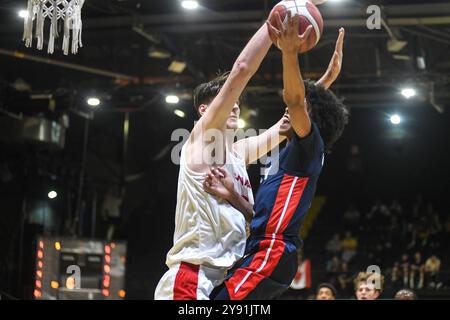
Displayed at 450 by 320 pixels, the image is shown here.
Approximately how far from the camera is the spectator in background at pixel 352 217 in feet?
61.1

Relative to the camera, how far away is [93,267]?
12031 mm

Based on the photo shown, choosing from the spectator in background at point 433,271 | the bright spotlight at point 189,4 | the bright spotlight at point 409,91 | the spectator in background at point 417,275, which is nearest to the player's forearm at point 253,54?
the bright spotlight at point 189,4

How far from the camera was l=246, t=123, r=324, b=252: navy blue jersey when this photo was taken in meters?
3.69

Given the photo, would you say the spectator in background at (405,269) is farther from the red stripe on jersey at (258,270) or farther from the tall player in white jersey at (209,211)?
the red stripe on jersey at (258,270)

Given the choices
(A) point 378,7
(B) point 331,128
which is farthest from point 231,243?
(A) point 378,7

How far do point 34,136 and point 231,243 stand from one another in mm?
11004

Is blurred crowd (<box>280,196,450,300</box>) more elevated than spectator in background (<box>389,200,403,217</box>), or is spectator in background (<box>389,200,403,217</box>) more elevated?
spectator in background (<box>389,200,403,217</box>)

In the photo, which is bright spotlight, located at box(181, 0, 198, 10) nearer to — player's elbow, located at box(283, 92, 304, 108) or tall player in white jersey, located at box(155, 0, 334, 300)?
tall player in white jersey, located at box(155, 0, 334, 300)

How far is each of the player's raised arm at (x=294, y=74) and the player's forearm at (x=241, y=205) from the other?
1.63 feet

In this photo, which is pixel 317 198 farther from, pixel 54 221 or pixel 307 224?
pixel 54 221

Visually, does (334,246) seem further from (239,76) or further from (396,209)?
(239,76)

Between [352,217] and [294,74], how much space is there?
15.5 metres

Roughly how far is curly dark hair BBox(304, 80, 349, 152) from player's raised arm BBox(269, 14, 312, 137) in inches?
6.4

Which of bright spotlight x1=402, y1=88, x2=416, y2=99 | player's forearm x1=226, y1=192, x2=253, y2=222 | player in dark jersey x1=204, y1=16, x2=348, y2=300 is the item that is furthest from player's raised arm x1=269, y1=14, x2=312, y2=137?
bright spotlight x1=402, y1=88, x2=416, y2=99
